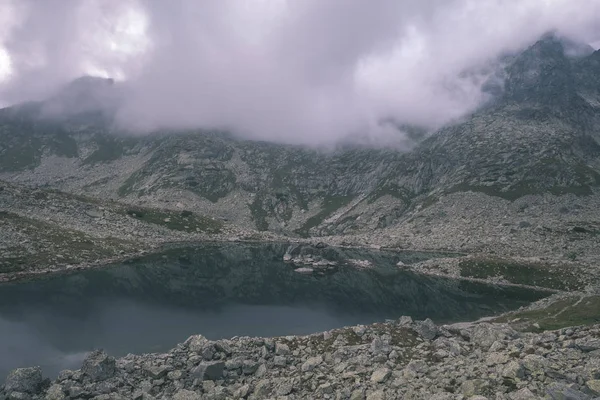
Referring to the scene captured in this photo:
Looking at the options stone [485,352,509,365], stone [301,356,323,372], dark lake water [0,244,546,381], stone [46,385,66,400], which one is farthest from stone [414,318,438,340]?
stone [46,385,66,400]

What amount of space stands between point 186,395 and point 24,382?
11.0m

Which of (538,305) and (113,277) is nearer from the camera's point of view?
(538,305)

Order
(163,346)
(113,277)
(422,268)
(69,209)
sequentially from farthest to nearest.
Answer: (69,209), (422,268), (113,277), (163,346)

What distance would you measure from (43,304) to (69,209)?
231 ft

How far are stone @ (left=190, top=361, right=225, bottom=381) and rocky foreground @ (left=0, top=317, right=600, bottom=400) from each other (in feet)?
0.21

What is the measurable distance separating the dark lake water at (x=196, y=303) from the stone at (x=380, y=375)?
31.8 meters

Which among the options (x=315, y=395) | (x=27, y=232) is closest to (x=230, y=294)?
(x=27, y=232)

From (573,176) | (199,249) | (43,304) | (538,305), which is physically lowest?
(538,305)

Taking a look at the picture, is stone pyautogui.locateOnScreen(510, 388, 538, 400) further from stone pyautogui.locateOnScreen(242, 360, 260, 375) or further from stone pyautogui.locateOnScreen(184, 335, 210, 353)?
stone pyautogui.locateOnScreen(184, 335, 210, 353)

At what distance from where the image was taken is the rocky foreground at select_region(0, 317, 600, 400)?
19.3m

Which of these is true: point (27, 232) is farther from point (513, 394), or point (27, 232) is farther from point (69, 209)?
point (513, 394)

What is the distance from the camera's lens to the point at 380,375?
76.5 feet

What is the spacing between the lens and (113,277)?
85312 millimetres

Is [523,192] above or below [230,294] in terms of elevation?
above
